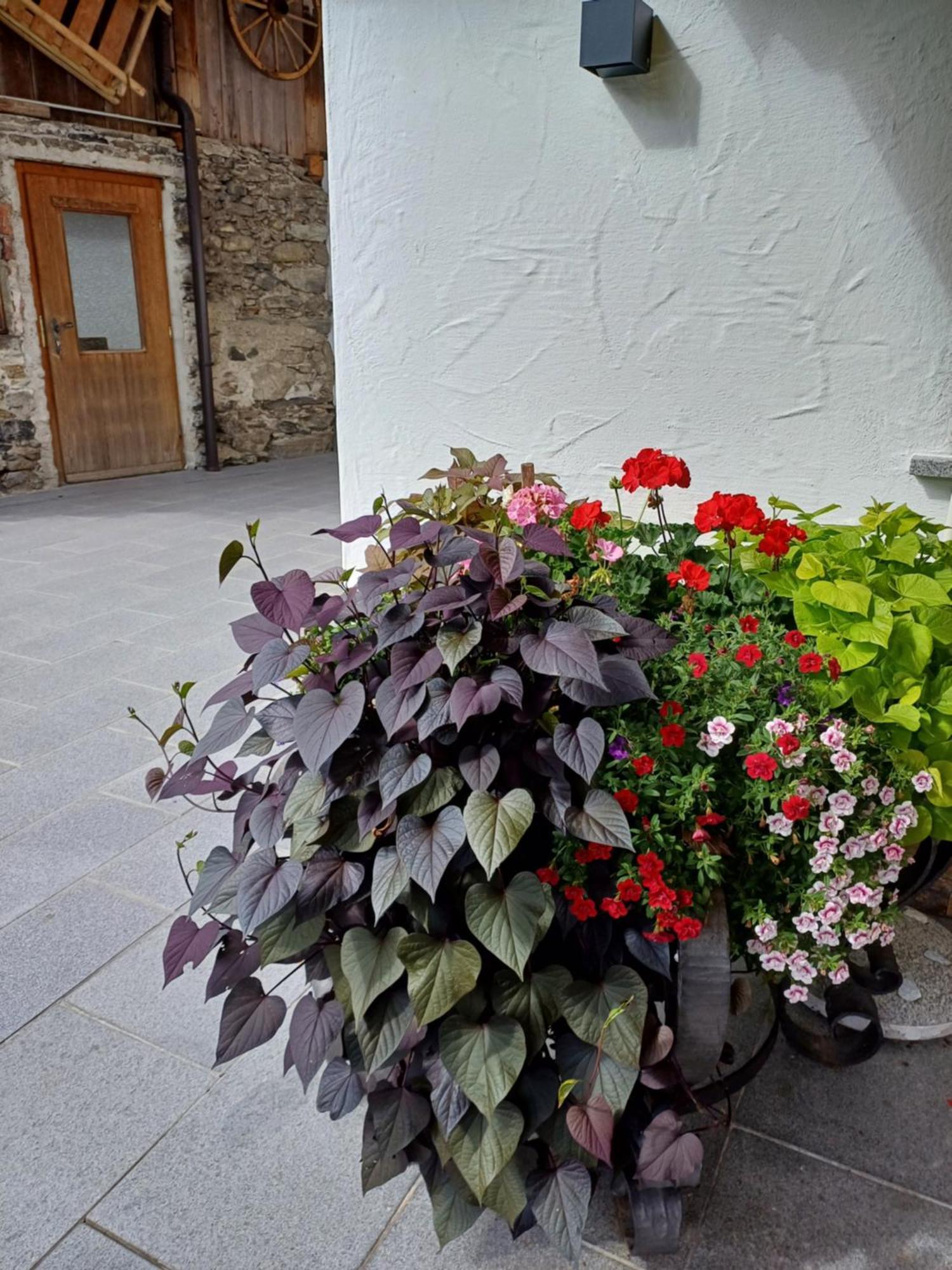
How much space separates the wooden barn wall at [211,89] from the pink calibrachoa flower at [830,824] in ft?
21.6

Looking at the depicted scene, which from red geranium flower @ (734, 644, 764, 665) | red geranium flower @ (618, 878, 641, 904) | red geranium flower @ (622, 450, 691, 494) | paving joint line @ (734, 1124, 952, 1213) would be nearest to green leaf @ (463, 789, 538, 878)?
red geranium flower @ (618, 878, 641, 904)

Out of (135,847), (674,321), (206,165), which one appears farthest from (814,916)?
(206,165)

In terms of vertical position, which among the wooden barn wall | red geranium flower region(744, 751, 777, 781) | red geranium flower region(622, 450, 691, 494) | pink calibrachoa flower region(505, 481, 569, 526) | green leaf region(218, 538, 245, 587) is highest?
the wooden barn wall

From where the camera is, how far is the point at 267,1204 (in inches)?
50.9

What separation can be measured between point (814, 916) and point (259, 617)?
0.85 m

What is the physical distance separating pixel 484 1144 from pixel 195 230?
7086 millimetres

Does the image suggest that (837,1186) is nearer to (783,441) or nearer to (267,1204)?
(267,1204)

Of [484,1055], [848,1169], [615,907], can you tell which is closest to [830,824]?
[615,907]

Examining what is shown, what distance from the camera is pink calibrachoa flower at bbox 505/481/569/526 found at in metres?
1.46

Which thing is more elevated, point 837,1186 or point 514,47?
point 514,47

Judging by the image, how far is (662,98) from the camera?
1984mm

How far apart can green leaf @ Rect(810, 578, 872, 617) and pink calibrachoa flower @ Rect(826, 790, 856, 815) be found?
26 centimetres

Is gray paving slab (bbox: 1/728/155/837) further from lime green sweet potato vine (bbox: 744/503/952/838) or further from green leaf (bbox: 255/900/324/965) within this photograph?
lime green sweet potato vine (bbox: 744/503/952/838)

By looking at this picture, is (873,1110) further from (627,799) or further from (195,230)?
(195,230)
